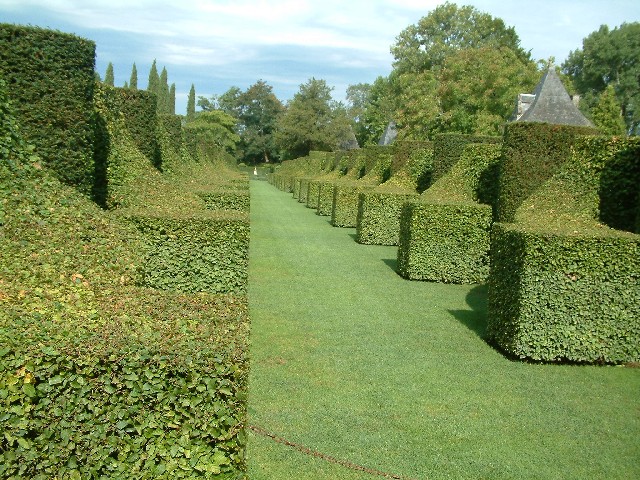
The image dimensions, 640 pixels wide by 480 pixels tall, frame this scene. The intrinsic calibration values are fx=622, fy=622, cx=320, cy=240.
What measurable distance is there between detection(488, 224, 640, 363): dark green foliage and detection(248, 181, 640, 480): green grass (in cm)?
30

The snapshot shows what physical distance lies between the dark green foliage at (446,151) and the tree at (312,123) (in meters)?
52.5

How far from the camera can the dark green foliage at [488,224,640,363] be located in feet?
27.8

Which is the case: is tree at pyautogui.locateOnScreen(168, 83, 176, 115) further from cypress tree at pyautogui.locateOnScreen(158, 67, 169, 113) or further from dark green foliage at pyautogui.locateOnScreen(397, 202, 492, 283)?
dark green foliage at pyautogui.locateOnScreen(397, 202, 492, 283)

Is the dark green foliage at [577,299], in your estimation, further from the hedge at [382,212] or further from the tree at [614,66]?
the tree at [614,66]

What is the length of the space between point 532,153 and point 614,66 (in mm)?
59979

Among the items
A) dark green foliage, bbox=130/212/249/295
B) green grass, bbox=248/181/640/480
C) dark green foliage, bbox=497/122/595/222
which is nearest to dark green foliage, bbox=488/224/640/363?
green grass, bbox=248/181/640/480

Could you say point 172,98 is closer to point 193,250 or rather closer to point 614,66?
point 614,66

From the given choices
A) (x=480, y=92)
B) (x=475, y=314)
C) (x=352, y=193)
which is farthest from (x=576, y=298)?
(x=480, y=92)

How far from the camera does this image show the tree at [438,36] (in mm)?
57344

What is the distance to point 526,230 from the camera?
29.1 feet

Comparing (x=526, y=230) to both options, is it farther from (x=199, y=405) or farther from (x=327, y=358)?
(x=199, y=405)

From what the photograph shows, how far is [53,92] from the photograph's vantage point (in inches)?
346

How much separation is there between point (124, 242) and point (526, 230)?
5582 mm

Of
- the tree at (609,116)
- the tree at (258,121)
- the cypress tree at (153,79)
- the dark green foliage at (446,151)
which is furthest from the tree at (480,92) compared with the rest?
the cypress tree at (153,79)
